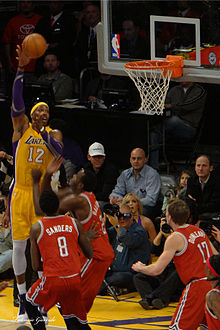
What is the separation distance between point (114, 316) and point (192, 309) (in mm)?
2139

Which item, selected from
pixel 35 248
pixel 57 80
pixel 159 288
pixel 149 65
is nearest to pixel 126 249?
pixel 159 288

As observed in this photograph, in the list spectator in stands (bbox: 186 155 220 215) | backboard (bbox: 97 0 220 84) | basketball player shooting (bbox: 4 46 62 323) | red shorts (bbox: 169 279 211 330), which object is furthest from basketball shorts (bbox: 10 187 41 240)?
spectator in stands (bbox: 186 155 220 215)

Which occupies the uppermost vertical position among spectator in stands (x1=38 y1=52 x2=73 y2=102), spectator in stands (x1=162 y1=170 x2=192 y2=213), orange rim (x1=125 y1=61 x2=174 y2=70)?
orange rim (x1=125 y1=61 x2=174 y2=70)

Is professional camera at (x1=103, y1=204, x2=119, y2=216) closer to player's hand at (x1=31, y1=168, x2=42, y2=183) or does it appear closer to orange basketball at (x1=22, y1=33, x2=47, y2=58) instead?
player's hand at (x1=31, y1=168, x2=42, y2=183)

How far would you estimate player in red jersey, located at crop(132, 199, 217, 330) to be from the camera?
723 centimetres

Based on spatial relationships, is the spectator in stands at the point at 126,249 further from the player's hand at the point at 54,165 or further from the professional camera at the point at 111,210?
the player's hand at the point at 54,165

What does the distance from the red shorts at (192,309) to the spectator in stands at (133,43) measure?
3957 mm

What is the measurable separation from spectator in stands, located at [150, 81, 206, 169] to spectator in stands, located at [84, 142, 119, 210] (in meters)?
0.90

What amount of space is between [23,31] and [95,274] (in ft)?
23.7

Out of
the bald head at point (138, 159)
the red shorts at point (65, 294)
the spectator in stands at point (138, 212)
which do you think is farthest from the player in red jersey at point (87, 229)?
the bald head at point (138, 159)

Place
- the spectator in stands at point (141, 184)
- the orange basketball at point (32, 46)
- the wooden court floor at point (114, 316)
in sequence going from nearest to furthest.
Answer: the orange basketball at point (32, 46)
the wooden court floor at point (114, 316)
the spectator in stands at point (141, 184)

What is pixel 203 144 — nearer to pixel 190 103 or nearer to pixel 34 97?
pixel 190 103

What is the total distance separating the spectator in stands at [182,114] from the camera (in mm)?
12008

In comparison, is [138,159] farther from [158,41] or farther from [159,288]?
[159,288]
